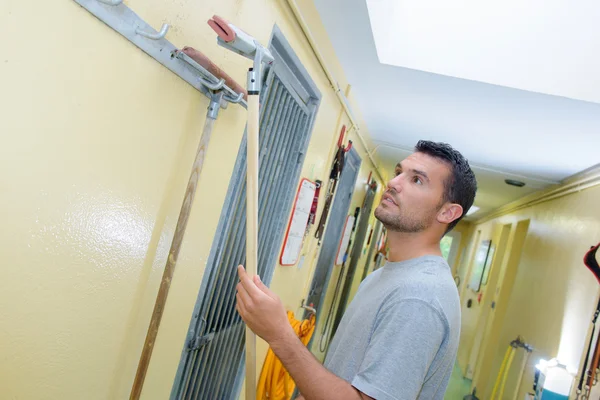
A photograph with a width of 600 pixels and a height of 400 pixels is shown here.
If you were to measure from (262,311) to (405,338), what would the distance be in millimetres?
326

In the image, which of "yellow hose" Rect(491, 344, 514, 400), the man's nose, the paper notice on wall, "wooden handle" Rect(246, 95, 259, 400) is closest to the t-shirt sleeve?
"wooden handle" Rect(246, 95, 259, 400)

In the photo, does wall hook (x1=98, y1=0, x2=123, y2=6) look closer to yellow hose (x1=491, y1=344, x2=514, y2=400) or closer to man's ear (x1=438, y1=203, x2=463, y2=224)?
man's ear (x1=438, y1=203, x2=463, y2=224)

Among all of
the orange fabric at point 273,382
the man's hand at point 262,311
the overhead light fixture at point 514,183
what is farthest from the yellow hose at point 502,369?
the man's hand at point 262,311

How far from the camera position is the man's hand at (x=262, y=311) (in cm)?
96

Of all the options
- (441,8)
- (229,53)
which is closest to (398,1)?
(441,8)

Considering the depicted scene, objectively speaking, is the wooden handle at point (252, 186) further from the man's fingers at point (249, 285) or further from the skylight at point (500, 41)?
the skylight at point (500, 41)

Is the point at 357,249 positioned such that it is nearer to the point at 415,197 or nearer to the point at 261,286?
the point at 415,197

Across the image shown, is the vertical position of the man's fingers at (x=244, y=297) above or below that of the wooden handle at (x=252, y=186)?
below

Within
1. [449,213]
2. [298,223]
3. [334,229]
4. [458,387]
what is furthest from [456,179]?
[458,387]

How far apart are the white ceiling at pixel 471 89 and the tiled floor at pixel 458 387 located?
3233 millimetres

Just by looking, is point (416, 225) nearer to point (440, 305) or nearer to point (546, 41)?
point (440, 305)

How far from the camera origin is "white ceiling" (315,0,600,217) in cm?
220

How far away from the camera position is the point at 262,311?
3.15ft

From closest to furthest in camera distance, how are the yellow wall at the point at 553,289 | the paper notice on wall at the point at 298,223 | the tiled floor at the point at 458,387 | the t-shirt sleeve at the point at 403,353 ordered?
the t-shirt sleeve at the point at 403,353 → the paper notice on wall at the point at 298,223 → the yellow wall at the point at 553,289 → the tiled floor at the point at 458,387
